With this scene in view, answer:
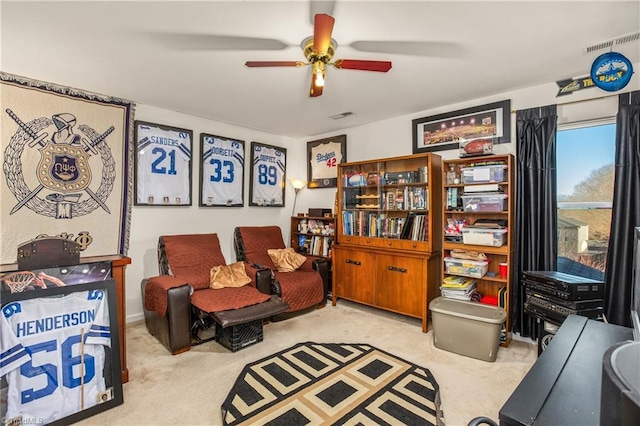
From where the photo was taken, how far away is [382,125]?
407 centimetres

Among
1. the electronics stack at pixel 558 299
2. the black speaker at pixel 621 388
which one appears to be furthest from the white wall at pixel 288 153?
the black speaker at pixel 621 388

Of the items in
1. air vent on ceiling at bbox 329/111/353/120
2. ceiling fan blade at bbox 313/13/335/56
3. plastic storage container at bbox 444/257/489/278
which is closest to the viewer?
ceiling fan blade at bbox 313/13/335/56

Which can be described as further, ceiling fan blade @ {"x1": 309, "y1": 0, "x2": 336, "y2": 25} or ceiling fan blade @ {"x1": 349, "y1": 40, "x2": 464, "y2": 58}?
ceiling fan blade @ {"x1": 349, "y1": 40, "x2": 464, "y2": 58}

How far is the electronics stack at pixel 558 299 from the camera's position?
213cm

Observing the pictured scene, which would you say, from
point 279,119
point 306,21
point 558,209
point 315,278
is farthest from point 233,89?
point 558,209

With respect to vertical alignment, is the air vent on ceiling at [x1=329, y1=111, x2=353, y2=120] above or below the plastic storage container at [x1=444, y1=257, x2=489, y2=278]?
above

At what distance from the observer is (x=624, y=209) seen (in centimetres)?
240

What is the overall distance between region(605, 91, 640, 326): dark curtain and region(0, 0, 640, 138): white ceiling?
48 cm

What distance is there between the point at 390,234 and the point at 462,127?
4.70 feet

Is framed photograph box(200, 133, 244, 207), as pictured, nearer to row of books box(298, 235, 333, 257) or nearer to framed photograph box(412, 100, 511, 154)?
row of books box(298, 235, 333, 257)

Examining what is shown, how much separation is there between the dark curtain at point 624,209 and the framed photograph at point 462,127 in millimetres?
837

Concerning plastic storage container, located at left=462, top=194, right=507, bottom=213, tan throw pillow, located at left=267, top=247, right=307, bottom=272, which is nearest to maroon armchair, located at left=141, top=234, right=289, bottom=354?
tan throw pillow, located at left=267, top=247, right=307, bottom=272

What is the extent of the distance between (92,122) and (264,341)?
9.13 ft

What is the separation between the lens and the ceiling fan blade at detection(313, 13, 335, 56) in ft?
5.11
